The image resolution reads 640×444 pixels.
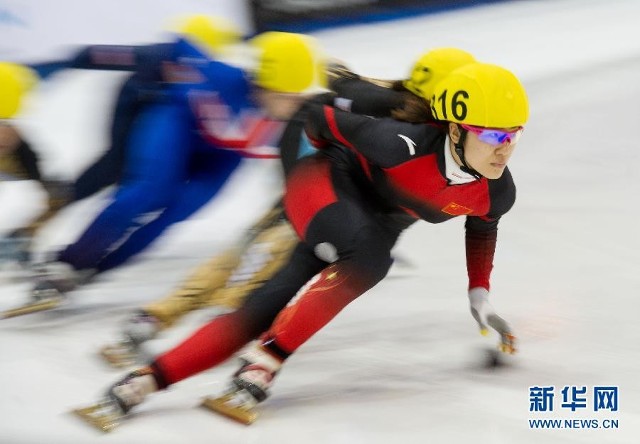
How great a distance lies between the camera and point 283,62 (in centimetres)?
331

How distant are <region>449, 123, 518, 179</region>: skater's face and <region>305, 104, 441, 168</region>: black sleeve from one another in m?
0.08

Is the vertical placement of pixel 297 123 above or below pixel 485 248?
above

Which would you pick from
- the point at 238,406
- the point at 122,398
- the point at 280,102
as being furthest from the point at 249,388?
the point at 280,102

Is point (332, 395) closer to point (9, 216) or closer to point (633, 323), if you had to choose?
point (633, 323)

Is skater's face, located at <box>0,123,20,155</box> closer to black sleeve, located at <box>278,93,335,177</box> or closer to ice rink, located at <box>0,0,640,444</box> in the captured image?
ice rink, located at <box>0,0,640,444</box>

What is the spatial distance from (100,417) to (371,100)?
121 cm

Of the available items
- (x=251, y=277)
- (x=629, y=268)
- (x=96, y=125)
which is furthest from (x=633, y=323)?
(x=96, y=125)

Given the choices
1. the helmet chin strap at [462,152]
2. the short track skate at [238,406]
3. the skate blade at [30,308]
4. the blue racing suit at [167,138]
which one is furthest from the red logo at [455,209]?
the skate blade at [30,308]

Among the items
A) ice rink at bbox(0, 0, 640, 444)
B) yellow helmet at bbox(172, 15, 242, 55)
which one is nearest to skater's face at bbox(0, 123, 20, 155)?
ice rink at bbox(0, 0, 640, 444)

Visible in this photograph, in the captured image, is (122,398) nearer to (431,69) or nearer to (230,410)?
(230,410)

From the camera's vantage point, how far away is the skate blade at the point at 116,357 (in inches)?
120

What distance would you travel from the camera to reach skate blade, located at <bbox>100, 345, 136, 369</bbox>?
10.00ft

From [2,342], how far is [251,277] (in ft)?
2.76

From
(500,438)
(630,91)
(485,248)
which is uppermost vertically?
(630,91)
